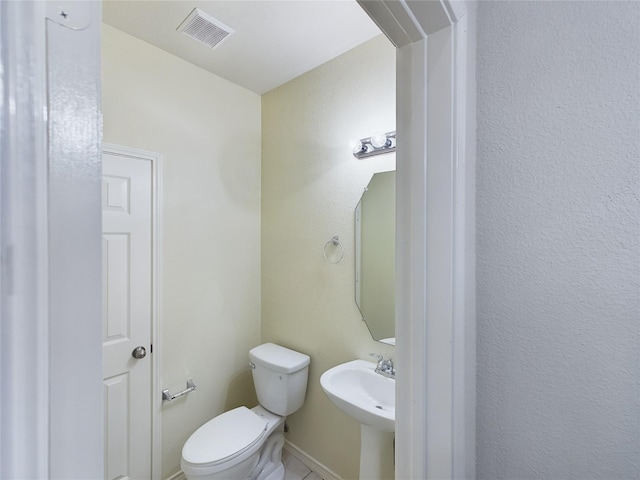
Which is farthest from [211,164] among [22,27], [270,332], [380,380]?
[22,27]

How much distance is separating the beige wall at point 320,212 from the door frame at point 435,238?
2.97 feet

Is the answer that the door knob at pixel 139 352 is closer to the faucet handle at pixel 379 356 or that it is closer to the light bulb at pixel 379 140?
the faucet handle at pixel 379 356

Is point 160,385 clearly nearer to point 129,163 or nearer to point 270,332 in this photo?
point 270,332

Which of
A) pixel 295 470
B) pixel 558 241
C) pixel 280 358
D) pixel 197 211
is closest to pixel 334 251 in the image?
pixel 280 358

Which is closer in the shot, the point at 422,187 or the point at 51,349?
the point at 51,349

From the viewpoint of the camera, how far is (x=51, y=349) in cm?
23

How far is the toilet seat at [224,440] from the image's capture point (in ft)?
4.79

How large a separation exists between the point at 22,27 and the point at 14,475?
1.03ft

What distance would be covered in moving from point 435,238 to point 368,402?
1137 millimetres

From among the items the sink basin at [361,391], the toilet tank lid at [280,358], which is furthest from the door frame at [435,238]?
the toilet tank lid at [280,358]

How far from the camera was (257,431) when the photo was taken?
1.67m

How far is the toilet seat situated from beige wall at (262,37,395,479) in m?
0.41

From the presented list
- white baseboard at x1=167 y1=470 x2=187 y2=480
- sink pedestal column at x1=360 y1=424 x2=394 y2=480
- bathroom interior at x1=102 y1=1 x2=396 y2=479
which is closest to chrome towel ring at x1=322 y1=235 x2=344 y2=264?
bathroom interior at x1=102 y1=1 x2=396 y2=479

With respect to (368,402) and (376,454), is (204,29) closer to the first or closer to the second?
(368,402)
